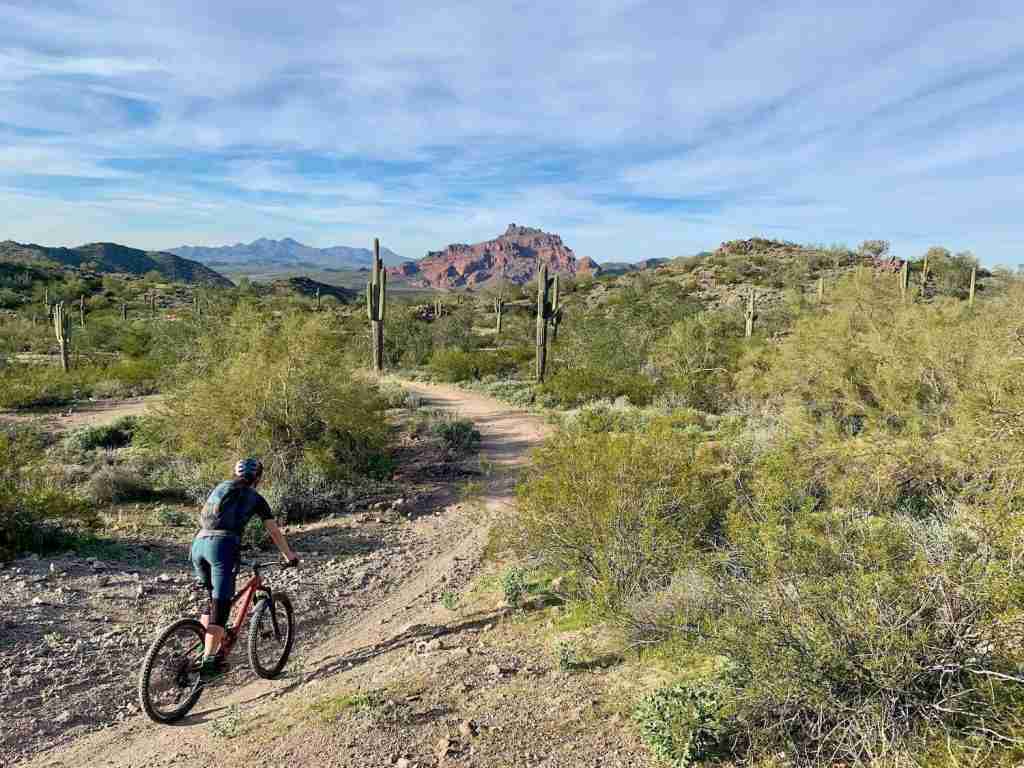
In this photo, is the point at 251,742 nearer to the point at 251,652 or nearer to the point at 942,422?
the point at 251,652

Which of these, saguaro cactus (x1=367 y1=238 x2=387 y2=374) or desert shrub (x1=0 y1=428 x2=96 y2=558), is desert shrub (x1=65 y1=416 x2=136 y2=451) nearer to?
desert shrub (x1=0 y1=428 x2=96 y2=558)

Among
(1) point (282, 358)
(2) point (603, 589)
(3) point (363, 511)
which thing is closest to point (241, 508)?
(2) point (603, 589)

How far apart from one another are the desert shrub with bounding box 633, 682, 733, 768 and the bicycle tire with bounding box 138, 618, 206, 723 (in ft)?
10.1

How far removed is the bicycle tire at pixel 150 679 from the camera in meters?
4.24

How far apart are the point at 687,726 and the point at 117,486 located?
8.90 metres

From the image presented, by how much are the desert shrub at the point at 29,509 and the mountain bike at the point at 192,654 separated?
305 centimetres

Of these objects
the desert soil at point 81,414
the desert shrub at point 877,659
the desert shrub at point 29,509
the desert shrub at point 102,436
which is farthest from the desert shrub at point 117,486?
the desert shrub at point 877,659

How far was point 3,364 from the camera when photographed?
20.5 metres

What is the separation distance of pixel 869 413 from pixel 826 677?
7.48m

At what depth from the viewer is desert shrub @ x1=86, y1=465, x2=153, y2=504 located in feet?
29.7

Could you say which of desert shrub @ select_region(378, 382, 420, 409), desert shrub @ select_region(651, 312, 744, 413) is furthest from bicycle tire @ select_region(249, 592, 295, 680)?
desert shrub @ select_region(651, 312, 744, 413)

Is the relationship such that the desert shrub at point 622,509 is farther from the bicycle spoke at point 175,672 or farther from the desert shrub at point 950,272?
the desert shrub at point 950,272

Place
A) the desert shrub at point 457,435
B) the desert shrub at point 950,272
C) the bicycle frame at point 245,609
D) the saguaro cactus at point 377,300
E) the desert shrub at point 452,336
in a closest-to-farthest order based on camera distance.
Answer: the bicycle frame at point 245,609, the desert shrub at point 457,435, the saguaro cactus at point 377,300, the desert shrub at point 452,336, the desert shrub at point 950,272

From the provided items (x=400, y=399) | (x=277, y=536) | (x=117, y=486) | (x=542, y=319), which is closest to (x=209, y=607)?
(x=277, y=536)
